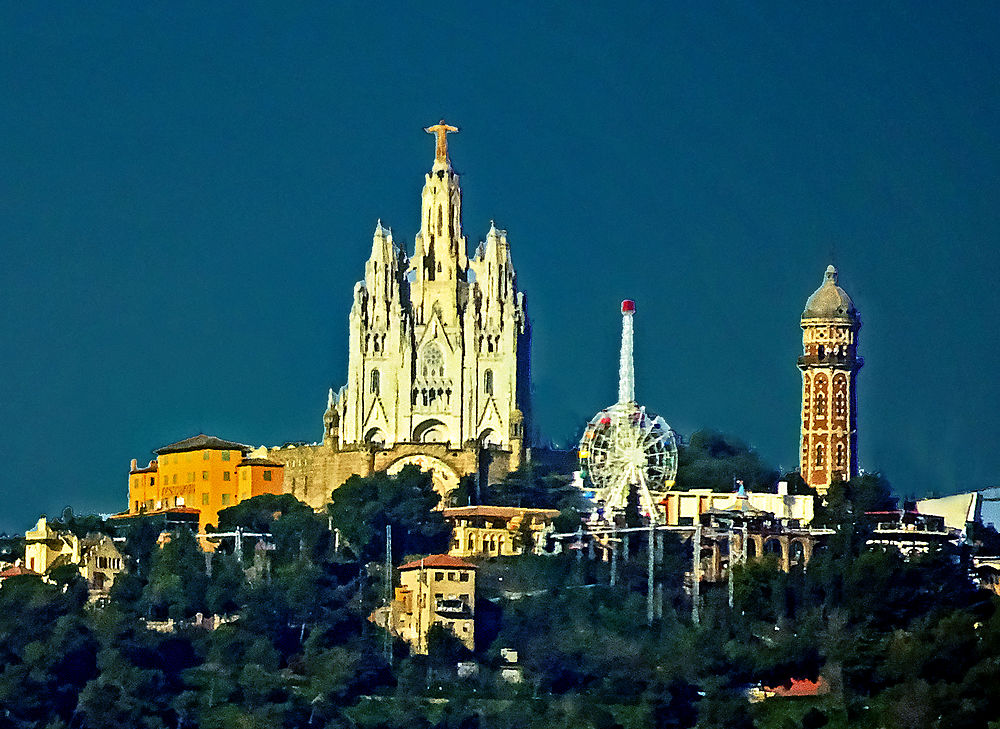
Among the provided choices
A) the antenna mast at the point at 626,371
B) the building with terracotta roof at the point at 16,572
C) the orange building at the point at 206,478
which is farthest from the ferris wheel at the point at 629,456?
the building with terracotta roof at the point at 16,572

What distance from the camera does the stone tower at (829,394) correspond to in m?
151

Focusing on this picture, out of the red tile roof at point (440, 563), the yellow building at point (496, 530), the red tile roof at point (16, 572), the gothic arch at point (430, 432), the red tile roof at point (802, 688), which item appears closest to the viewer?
the red tile roof at point (802, 688)

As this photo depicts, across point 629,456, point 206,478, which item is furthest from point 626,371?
point 206,478

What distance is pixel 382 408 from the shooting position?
15625 centimetres

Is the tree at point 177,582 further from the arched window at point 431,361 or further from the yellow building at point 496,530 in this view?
the arched window at point 431,361

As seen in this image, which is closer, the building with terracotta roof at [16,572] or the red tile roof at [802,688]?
the red tile roof at [802,688]

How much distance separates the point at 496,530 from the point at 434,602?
8087mm

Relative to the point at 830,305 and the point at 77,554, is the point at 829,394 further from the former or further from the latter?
the point at 77,554

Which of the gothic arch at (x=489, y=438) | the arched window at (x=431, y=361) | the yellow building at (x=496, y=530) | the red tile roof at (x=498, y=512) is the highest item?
the arched window at (x=431, y=361)

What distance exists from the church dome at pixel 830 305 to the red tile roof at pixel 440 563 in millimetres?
16039

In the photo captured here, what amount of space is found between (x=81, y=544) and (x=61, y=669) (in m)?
12.6

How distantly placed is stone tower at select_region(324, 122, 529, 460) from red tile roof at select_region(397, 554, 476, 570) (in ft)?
35.0

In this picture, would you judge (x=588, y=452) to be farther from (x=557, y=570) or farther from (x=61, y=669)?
(x=61, y=669)

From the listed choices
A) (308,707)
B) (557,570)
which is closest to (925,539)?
(557,570)
